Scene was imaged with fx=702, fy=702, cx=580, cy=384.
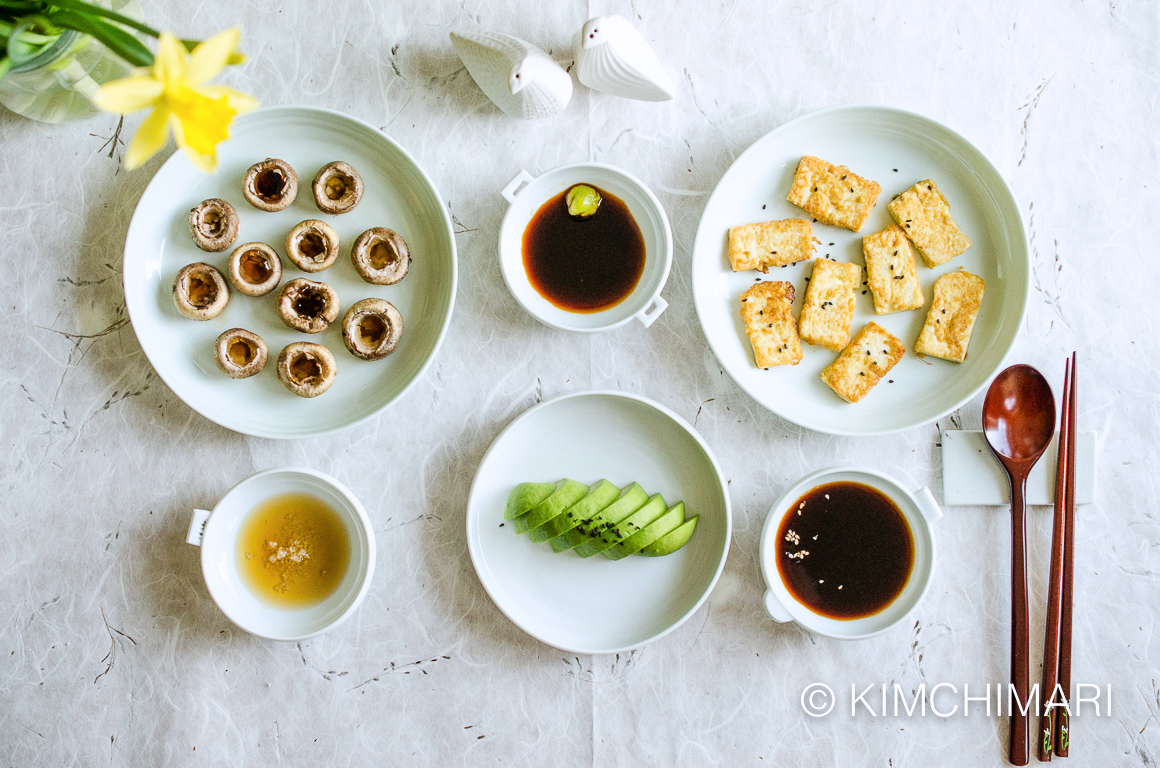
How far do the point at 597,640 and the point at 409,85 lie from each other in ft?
5.44

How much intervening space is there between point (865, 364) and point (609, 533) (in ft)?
2.79

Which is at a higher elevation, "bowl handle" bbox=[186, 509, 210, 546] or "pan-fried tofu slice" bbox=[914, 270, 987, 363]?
"pan-fried tofu slice" bbox=[914, 270, 987, 363]

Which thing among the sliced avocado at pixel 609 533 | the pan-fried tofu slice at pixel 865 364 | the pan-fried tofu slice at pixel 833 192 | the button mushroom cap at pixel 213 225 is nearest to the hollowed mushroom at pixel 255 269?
the button mushroom cap at pixel 213 225

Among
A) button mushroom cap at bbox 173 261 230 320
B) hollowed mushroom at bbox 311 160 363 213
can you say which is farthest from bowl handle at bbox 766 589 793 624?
button mushroom cap at bbox 173 261 230 320

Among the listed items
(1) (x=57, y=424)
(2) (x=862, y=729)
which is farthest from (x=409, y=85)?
(2) (x=862, y=729)

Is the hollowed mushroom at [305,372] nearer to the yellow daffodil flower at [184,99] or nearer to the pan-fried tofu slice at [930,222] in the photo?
the yellow daffodil flower at [184,99]

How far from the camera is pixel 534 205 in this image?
193cm

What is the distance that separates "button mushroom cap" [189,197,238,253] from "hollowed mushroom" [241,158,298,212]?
68 mm

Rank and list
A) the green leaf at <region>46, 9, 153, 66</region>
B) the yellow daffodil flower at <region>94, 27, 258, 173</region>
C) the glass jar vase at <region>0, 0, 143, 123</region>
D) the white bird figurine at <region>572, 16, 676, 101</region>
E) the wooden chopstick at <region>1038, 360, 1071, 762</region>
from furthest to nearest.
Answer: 1. the wooden chopstick at <region>1038, 360, 1071, 762</region>
2. the white bird figurine at <region>572, 16, 676, 101</region>
3. the glass jar vase at <region>0, 0, 143, 123</region>
4. the green leaf at <region>46, 9, 153, 66</region>
5. the yellow daffodil flower at <region>94, 27, 258, 173</region>

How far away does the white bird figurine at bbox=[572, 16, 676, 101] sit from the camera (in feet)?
5.82

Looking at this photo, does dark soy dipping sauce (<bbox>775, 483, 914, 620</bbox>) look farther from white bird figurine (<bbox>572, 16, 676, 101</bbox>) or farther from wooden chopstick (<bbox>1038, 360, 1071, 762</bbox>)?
white bird figurine (<bbox>572, 16, 676, 101</bbox>)

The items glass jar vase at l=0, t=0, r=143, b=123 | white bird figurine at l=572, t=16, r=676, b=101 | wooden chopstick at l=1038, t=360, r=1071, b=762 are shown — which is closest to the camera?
glass jar vase at l=0, t=0, r=143, b=123

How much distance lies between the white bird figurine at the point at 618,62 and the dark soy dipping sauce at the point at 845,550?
1195mm

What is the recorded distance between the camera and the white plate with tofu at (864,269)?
1.94 metres
